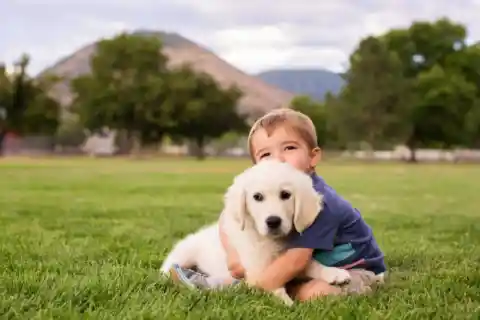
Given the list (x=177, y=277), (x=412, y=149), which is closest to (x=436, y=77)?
(x=412, y=149)

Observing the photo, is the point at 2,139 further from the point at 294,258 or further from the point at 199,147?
the point at 294,258

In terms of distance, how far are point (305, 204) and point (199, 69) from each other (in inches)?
1552

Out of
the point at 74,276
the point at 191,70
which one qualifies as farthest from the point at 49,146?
the point at 74,276

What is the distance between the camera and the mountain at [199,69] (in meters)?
40.3

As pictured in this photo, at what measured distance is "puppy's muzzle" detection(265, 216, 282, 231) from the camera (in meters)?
2.52

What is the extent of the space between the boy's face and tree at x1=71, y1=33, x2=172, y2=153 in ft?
115

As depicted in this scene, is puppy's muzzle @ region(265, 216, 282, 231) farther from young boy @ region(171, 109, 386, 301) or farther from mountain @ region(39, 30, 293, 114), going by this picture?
mountain @ region(39, 30, 293, 114)

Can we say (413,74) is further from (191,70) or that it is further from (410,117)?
(191,70)

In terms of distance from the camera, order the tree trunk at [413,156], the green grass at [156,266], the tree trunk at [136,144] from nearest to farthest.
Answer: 1. the green grass at [156,266]
2. the tree trunk at [413,156]
3. the tree trunk at [136,144]

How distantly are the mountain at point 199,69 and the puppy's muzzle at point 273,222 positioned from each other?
34155 mm

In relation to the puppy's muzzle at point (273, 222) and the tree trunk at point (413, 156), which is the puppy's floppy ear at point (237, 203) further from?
the tree trunk at point (413, 156)

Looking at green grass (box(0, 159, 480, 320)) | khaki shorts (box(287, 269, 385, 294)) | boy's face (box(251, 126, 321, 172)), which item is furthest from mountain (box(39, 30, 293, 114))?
boy's face (box(251, 126, 321, 172))

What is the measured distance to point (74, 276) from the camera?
3121 mm

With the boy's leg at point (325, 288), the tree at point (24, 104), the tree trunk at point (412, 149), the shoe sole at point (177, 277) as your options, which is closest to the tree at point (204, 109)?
the tree at point (24, 104)
